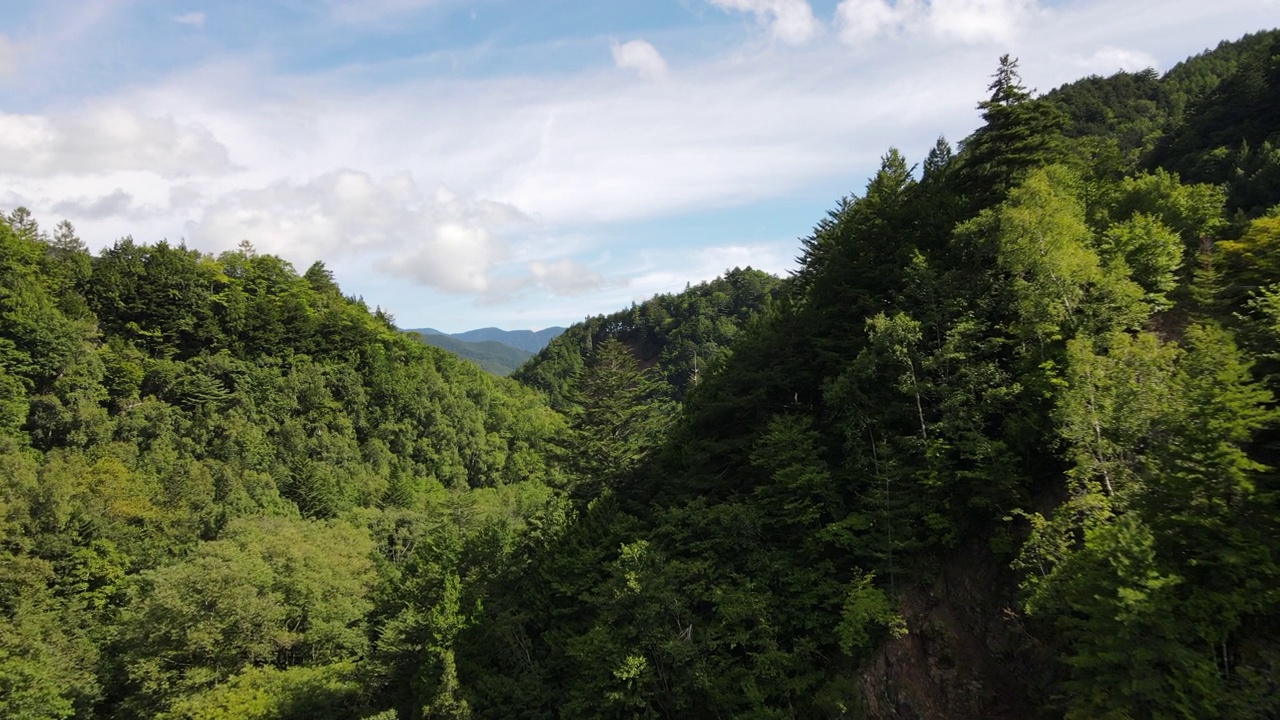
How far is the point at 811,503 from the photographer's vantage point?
24875mm

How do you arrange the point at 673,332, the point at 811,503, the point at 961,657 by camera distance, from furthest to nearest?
the point at 673,332, the point at 811,503, the point at 961,657

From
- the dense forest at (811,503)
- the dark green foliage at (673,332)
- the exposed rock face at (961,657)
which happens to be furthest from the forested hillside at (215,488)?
the dark green foliage at (673,332)

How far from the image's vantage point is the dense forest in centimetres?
1427

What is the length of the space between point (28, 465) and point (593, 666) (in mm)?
49205

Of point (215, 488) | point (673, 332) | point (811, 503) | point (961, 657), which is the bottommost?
point (961, 657)

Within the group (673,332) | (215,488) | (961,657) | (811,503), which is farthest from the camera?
(673,332)

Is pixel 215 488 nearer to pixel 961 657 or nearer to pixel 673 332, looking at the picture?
pixel 961 657

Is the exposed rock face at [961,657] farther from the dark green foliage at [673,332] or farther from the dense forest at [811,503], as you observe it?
the dark green foliage at [673,332]

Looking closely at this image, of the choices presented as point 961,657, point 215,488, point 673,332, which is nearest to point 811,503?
point 961,657

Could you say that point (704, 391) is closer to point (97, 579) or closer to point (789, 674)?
point (789, 674)

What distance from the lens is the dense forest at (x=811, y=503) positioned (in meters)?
14.3

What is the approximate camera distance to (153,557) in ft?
152

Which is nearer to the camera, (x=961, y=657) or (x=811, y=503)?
(x=961, y=657)

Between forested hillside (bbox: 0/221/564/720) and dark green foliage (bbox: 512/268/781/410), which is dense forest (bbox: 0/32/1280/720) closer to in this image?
forested hillside (bbox: 0/221/564/720)
